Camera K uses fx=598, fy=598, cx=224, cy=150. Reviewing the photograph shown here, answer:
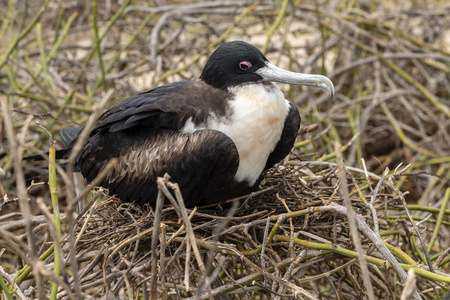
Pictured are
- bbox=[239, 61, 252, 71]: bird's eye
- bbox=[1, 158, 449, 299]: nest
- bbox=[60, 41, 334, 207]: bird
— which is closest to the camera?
bbox=[1, 158, 449, 299]: nest

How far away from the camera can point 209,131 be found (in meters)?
1.87

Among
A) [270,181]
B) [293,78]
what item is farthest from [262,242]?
[293,78]

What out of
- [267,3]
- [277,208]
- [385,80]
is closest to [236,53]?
[277,208]

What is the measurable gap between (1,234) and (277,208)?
3.68ft

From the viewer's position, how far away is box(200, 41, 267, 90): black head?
2.02 m

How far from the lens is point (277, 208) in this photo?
2.03 m

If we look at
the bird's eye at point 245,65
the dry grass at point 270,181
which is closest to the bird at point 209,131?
the bird's eye at point 245,65

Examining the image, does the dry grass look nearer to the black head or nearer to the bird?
the bird

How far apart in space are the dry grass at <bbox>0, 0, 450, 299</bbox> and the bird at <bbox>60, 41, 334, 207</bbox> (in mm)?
101

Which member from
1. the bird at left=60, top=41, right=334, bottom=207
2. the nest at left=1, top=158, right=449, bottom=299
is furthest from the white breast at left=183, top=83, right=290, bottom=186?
the nest at left=1, top=158, right=449, bottom=299

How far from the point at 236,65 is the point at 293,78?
0.20m

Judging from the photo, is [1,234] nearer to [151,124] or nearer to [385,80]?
[151,124]

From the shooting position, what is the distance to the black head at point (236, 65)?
6.64ft

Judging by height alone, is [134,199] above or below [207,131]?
below
